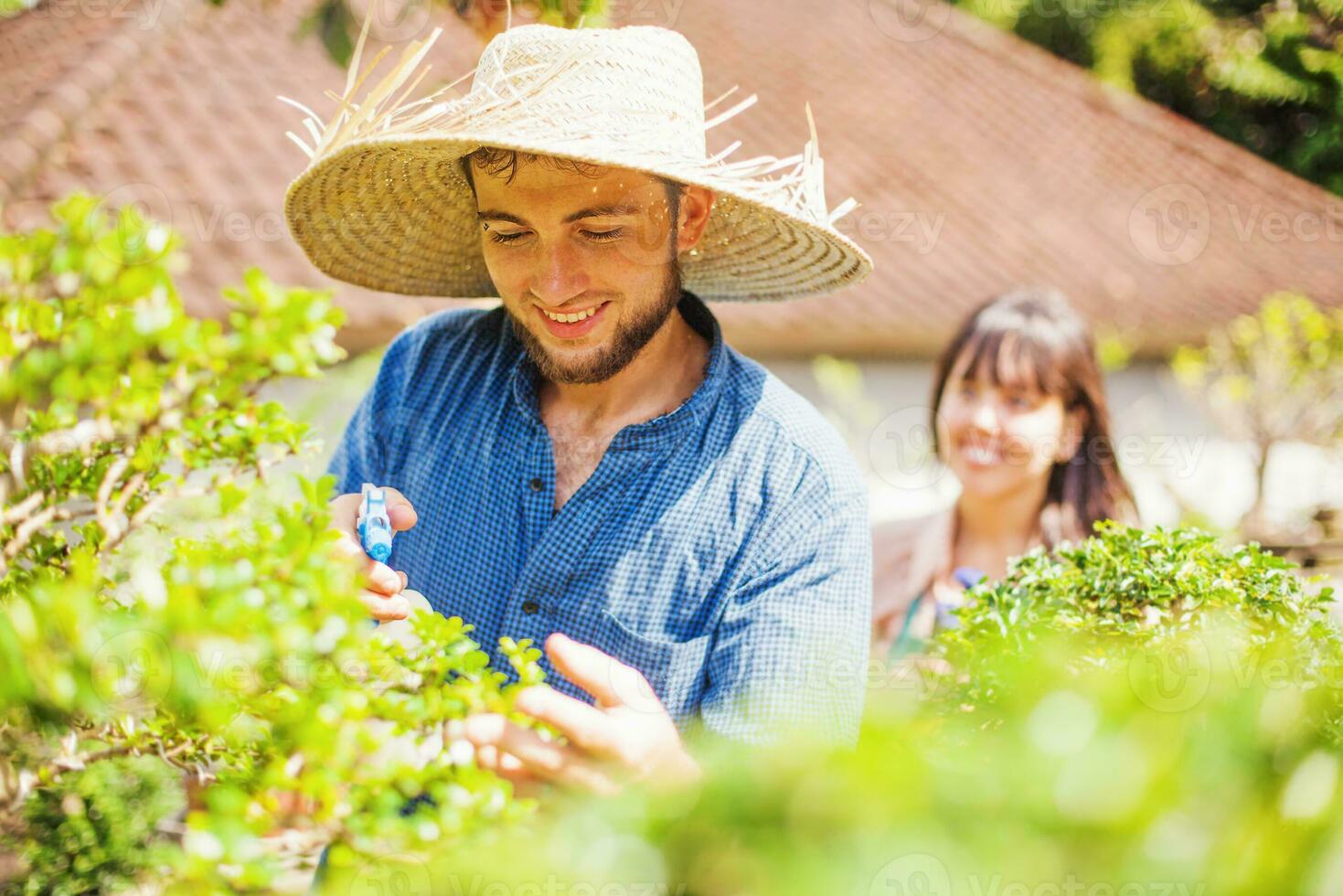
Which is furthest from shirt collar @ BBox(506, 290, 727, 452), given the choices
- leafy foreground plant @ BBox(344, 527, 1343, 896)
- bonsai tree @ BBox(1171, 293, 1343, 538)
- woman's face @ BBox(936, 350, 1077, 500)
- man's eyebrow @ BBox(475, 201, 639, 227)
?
bonsai tree @ BBox(1171, 293, 1343, 538)

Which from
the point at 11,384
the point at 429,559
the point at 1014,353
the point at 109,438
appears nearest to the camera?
the point at 11,384

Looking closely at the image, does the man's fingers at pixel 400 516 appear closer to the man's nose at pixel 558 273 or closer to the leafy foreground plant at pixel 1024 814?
the man's nose at pixel 558 273

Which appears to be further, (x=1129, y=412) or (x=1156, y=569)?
(x=1129, y=412)

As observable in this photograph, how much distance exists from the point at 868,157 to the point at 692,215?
28.5 feet

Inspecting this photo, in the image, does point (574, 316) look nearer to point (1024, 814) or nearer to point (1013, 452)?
point (1024, 814)

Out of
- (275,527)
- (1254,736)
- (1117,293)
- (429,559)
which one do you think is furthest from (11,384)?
(1117,293)

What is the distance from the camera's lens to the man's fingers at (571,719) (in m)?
1.17

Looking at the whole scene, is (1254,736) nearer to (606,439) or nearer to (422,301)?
(606,439)

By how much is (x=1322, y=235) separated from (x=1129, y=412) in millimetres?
4094

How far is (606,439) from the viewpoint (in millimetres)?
2174

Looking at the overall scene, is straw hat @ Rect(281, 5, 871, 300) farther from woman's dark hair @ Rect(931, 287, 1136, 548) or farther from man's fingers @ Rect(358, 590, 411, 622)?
woman's dark hair @ Rect(931, 287, 1136, 548)

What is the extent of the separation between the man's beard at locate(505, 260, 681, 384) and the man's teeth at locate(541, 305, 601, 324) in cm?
7

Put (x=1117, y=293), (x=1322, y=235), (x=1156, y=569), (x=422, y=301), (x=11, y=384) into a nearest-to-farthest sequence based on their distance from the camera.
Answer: (x=11, y=384) < (x=1156, y=569) < (x=422, y=301) < (x=1117, y=293) < (x=1322, y=235)

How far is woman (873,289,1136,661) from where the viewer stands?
3.36m
